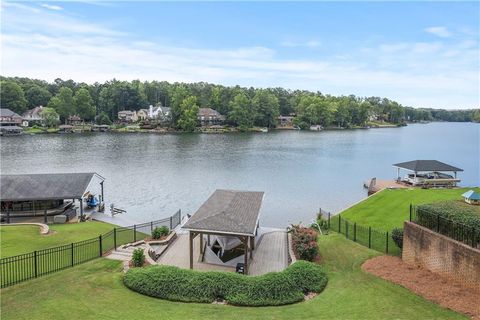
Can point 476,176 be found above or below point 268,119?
below

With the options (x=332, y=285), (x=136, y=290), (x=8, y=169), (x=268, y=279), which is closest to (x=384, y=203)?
(x=332, y=285)

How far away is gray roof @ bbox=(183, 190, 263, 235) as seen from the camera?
666 inches

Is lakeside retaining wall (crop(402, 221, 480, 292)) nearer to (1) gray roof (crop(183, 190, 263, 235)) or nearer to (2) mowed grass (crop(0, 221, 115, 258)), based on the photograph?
(1) gray roof (crop(183, 190, 263, 235))

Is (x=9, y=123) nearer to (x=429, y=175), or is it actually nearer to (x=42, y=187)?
(x=42, y=187)

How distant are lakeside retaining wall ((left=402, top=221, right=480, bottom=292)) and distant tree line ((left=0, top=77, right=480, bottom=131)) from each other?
11221cm

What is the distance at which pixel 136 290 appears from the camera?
44.8 feet

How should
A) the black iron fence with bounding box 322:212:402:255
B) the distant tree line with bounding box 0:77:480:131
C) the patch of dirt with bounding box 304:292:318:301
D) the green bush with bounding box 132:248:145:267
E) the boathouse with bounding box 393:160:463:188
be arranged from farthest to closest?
the distant tree line with bounding box 0:77:480:131, the boathouse with bounding box 393:160:463:188, the black iron fence with bounding box 322:212:402:255, the green bush with bounding box 132:248:145:267, the patch of dirt with bounding box 304:292:318:301

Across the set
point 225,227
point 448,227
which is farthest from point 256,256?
point 448,227

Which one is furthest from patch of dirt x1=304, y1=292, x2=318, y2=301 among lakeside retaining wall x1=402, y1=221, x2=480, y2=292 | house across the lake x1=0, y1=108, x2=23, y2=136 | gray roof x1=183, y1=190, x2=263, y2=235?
house across the lake x1=0, y1=108, x2=23, y2=136

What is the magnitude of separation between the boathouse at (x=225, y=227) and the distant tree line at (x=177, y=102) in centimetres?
10653

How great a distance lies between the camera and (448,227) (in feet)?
47.4

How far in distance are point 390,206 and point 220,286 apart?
18.2m

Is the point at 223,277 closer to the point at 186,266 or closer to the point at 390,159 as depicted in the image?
the point at 186,266

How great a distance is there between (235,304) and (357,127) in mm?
168927
